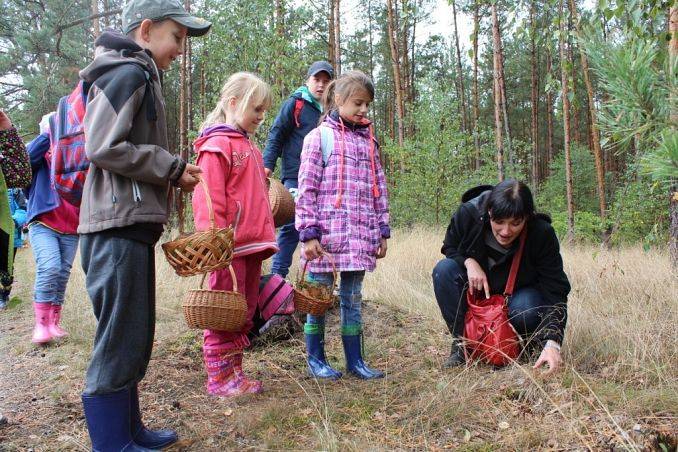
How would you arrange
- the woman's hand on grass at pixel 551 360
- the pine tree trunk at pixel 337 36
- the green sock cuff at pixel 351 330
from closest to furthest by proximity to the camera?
1. the woman's hand on grass at pixel 551 360
2. the green sock cuff at pixel 351 330
3. the pine tree trunk at pixel 337 36

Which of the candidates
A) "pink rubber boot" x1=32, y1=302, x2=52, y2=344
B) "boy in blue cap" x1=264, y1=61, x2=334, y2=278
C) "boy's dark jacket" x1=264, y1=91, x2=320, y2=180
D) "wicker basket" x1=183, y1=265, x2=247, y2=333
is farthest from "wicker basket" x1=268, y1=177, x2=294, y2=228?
"pink rubber boot" x1=32, y1=302, x2=52, y2=344

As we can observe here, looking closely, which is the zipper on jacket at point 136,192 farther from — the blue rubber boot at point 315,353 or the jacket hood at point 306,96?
the jacket hood at point 306,96

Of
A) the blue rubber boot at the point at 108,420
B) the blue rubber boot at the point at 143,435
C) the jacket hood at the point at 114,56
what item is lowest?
the blue rubber boot at the point at 143,435

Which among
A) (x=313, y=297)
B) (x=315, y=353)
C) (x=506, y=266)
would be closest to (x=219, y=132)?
(x=313, y=297)

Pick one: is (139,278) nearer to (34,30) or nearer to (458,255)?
(458,255)

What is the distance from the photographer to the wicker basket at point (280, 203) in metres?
3.81

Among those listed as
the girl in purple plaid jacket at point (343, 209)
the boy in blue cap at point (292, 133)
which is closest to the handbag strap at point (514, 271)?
the girl in purple plaid jacket at point (343, 209)

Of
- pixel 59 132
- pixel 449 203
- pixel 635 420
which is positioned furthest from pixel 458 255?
pixel 449 203

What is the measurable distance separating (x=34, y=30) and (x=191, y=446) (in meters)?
17.0

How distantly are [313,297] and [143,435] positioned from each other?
1.12m

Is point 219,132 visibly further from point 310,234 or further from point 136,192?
point 136,192

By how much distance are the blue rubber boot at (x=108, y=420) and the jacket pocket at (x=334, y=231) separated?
1397 millimetres

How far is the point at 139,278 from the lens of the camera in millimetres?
2016

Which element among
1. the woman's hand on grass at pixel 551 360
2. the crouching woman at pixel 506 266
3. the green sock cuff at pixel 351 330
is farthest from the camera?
the green sock cuff at pixel 351 330
